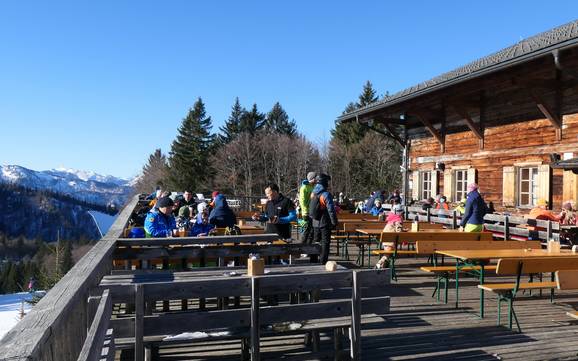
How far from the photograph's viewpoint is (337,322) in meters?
4.55

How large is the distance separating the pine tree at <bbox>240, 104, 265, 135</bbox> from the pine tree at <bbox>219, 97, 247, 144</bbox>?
591 millimetres

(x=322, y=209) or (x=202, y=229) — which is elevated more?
(x=322, y=209)

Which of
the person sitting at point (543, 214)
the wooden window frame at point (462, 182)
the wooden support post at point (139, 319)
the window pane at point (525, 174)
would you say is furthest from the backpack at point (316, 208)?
the wooden window frame at point (462, 182)

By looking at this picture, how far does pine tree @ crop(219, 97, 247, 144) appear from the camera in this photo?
58844 mm

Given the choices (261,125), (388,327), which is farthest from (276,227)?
(261,125)

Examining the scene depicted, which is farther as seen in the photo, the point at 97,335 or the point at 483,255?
the point at 483,255

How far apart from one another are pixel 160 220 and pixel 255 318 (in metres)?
4.17

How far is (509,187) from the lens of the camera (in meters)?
15.4

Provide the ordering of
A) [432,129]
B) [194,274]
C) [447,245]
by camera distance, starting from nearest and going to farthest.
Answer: [194,274] < [447,245] < [432,129]

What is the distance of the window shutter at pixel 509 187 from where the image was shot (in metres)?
15.3

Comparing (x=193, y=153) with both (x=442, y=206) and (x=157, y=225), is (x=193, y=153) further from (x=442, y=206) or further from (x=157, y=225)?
(x=157, y=225)

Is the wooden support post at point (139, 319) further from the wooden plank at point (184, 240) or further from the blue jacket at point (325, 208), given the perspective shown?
the blue jacket at point (325, 208)

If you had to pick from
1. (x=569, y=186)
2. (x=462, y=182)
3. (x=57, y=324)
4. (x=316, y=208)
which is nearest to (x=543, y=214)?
(x=569, y=186)

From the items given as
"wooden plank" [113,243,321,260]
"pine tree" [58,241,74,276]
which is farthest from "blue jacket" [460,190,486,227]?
"pine tree" [58,241,74,276]
